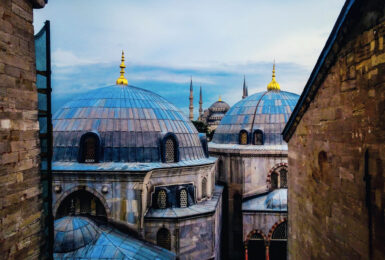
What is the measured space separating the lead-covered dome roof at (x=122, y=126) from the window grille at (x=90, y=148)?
35cm

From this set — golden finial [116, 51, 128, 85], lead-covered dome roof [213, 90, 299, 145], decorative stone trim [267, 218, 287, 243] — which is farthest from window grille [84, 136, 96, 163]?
lead-covered dome roof [213, 90, 299, 145]

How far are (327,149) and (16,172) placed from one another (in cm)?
540

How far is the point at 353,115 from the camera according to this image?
494 cm

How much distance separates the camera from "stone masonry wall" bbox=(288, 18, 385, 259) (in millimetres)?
4309

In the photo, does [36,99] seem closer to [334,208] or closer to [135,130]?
[334,208]

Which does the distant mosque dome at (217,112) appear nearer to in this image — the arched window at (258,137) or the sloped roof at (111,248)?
the arched window at (258,137)

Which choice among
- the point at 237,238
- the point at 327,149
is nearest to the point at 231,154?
the point at 237,238

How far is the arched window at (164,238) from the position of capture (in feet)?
42.7

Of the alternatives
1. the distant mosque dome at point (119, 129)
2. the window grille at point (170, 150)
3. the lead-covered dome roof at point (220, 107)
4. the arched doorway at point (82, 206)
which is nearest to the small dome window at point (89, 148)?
the distant mosque dome at point (119, 129)

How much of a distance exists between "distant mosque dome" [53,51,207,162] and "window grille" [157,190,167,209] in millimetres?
1472

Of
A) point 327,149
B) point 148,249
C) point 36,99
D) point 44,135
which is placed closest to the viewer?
point 36,99

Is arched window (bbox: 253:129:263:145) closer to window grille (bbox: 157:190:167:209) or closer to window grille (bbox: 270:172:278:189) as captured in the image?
window grille (bbox: 270:172:278:189)

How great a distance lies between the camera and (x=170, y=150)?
14430mm

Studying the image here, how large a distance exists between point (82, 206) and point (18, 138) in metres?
8.98
